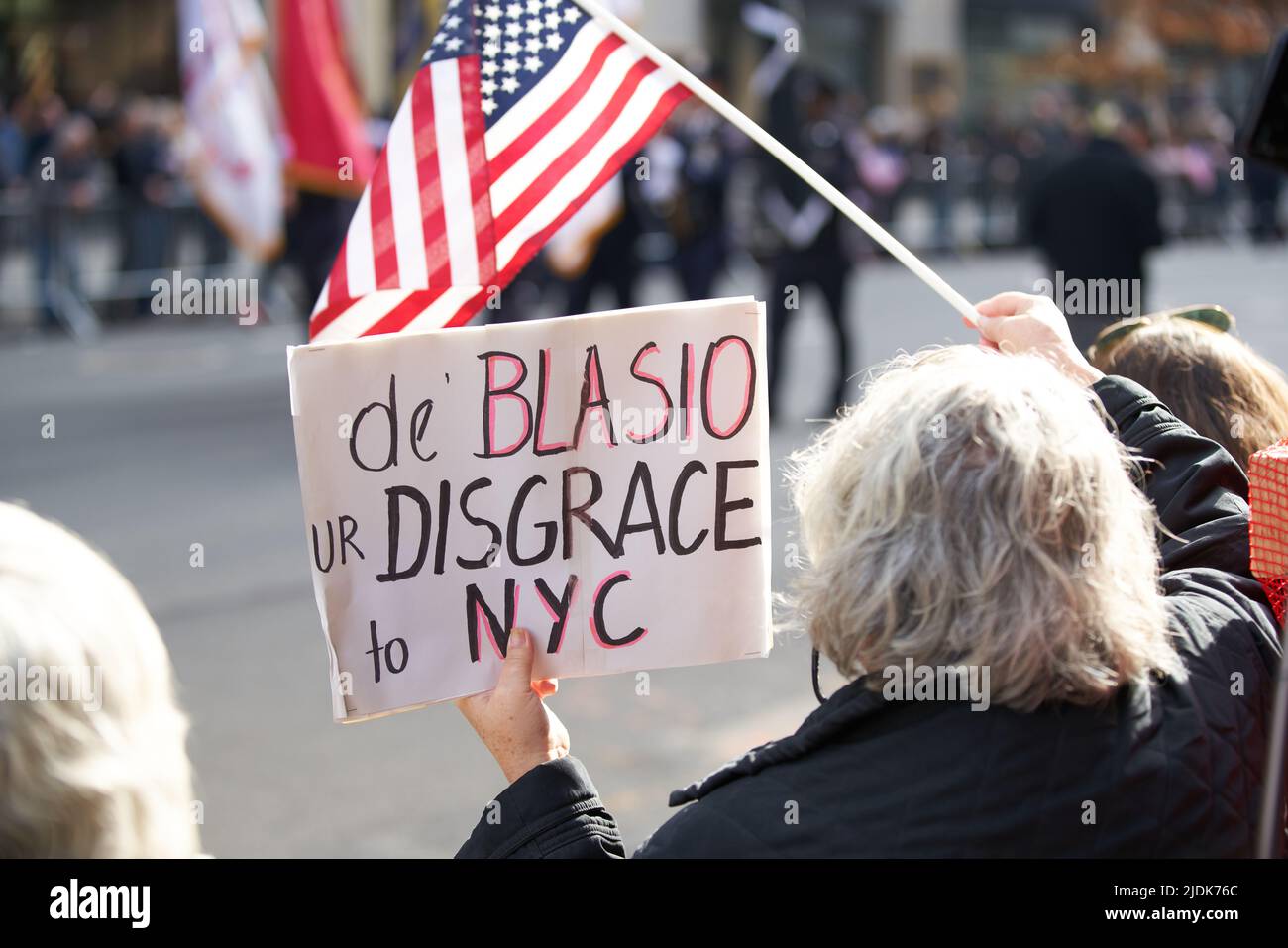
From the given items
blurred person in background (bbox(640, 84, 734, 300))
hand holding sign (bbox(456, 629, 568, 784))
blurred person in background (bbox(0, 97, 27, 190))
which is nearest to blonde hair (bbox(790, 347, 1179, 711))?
hand holding sign (bbox(456, 629, 568, 784))

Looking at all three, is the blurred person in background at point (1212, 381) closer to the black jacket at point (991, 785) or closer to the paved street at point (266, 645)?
the paved street at point (266, 645)

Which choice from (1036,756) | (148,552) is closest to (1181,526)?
(1036,756)

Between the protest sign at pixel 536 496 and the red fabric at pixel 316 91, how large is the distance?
29.6ft

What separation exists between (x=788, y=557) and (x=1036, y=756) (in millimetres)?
632

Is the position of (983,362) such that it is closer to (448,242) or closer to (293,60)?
(448,242)

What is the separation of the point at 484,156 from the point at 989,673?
1533mm

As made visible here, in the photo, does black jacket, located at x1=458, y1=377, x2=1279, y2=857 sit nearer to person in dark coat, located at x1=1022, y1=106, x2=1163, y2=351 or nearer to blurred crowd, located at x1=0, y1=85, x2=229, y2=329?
person in dark coat, located at x1=1022, y1=106, x2=1163, y2=351

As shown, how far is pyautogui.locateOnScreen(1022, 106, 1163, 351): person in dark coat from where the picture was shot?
27.6 feet

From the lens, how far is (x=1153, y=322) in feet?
9.04

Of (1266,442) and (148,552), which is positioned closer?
(1266,442)

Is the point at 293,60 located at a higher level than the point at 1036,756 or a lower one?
higher

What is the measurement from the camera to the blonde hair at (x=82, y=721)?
1.47m

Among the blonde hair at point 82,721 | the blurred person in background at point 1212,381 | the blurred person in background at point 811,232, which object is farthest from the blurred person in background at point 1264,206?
the blonde hair at point 82,721

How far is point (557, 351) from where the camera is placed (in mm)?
2215
